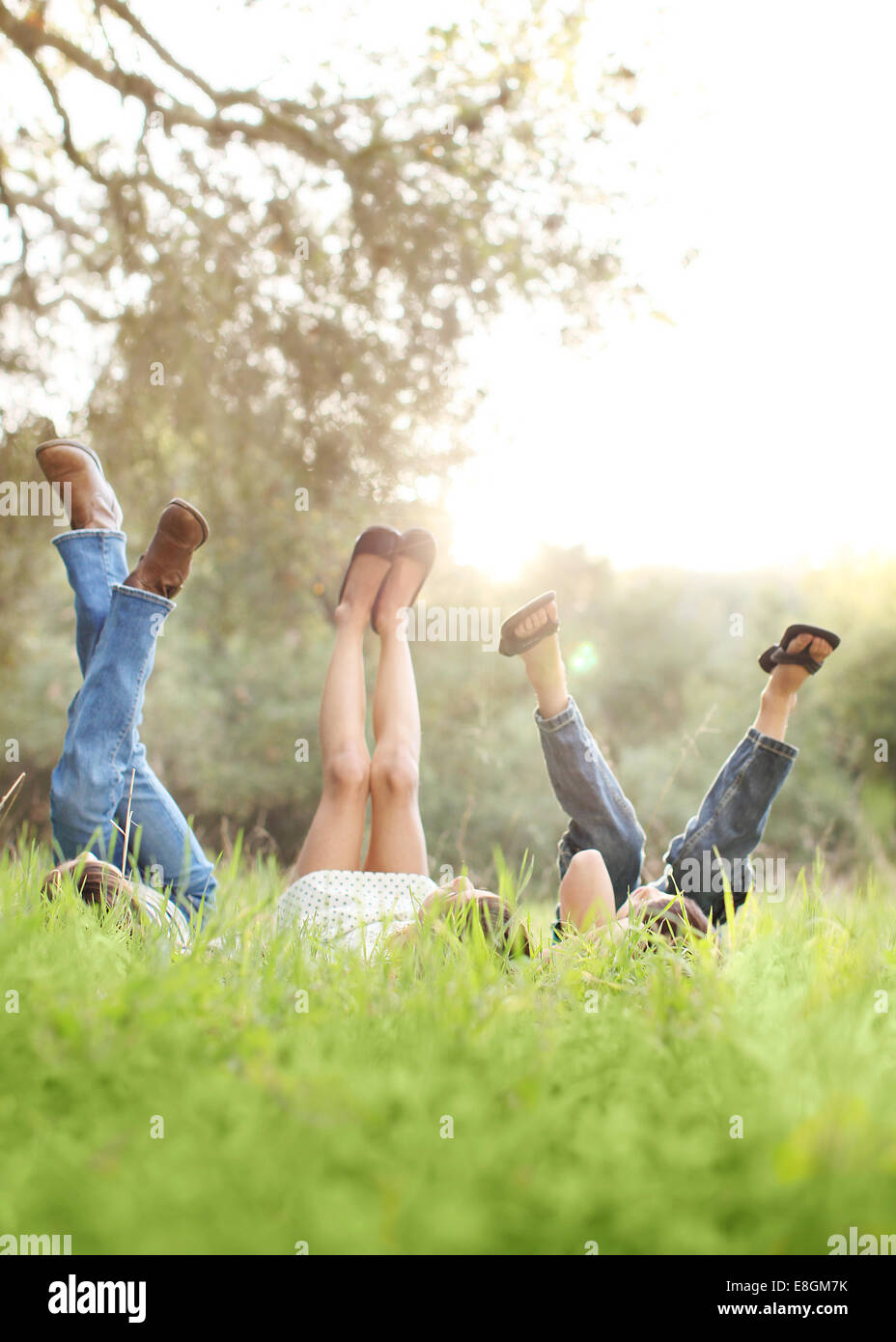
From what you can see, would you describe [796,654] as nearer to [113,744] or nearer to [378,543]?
[378,543]

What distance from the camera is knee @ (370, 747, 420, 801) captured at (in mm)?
2902

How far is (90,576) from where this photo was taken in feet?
8.66

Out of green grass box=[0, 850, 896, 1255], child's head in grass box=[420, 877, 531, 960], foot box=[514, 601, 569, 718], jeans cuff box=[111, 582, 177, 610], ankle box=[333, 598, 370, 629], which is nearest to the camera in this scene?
green grass box=[0, 850, 896, 1255]

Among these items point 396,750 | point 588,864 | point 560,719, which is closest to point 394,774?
point 396,750

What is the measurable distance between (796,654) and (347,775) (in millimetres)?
1480

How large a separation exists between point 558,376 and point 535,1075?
209 inches

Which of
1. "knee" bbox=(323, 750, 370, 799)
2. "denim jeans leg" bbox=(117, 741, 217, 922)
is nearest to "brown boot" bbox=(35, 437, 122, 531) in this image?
"denim jeans leg" bbox=(117, 741, 217, 922)

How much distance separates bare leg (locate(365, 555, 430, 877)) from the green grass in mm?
1114

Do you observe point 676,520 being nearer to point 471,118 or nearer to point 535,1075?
point 471,118

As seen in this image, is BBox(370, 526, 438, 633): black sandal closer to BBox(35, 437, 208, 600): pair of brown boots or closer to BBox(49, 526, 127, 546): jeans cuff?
BBox(35, 437, 208, 600): pair of brown boots

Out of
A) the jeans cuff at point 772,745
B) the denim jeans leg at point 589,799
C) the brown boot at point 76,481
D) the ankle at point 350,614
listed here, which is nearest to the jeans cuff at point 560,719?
the denim jeans leg at point 589,799

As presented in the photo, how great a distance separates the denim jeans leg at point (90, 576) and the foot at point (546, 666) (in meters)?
1.19

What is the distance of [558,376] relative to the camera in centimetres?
591

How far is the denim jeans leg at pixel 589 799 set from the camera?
2.82 meters
